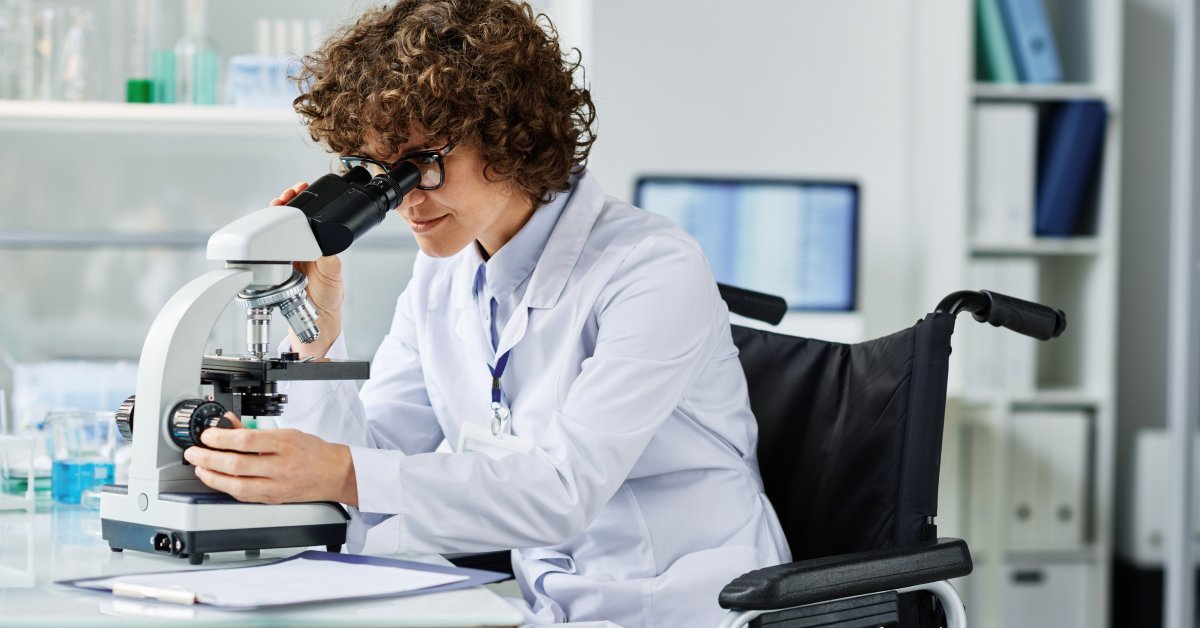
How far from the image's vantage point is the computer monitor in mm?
2885

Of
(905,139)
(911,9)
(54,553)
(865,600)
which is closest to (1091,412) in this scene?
(905,139)

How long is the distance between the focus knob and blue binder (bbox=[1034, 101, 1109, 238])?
7.57 ft

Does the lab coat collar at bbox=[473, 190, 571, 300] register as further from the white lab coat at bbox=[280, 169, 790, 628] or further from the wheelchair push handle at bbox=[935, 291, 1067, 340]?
the wheelchair push handle at bbox=[935, 291, 1067, 340]

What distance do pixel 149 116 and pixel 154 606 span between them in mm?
1551

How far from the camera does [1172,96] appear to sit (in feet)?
10.2

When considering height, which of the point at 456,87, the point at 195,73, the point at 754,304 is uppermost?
the point at 195,73

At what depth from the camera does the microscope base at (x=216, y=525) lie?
1.00m

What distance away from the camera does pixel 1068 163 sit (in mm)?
2812

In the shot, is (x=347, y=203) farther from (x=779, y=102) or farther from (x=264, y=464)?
(x=779, y=102)

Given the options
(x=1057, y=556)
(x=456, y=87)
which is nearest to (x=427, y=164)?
(x=456, y=87)

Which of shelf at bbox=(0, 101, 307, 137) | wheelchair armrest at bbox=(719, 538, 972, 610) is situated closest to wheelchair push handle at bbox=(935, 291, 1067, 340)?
wheelchair armrest at bbox=(719, 538, 972, 610)

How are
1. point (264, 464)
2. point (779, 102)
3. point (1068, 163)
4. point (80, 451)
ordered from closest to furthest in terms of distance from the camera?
point (264, 464), point (80, 451), point (1068, 163), point (779, 102)

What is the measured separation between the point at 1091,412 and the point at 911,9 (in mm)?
1100

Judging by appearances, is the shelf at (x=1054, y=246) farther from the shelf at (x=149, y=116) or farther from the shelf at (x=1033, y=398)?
the shelf at (x=149, y=116)
